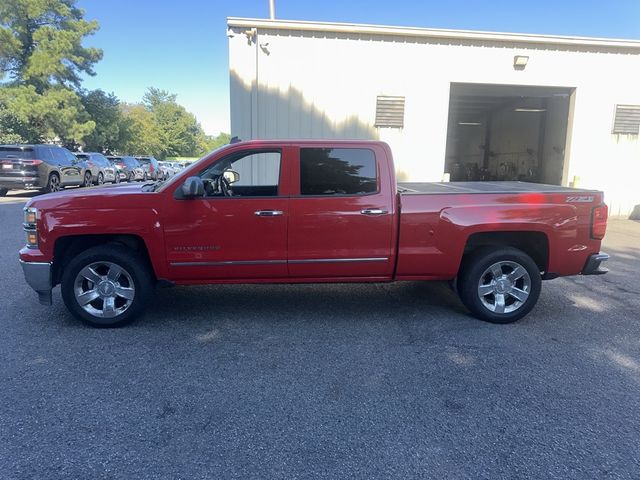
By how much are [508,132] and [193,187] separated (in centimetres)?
1965

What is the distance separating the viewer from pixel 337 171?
480 cm

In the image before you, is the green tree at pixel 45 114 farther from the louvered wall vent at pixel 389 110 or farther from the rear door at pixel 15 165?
the louvered wall vent at pixel 389 110

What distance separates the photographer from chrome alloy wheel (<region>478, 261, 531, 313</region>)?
4898mm

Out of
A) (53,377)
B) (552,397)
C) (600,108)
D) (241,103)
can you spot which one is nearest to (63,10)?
(241,103)

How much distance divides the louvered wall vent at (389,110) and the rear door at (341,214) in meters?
7.12

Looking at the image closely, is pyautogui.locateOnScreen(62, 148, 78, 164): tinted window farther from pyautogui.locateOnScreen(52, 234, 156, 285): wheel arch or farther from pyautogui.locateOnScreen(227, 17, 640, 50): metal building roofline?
pyautogui.locateOnScreen(52, 234, 156, 285): wheel arch

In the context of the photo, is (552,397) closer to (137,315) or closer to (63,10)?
(137,315)

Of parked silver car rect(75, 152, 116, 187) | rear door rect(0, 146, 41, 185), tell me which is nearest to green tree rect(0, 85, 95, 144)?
parked silver car rect(75, 152, 116, 187)

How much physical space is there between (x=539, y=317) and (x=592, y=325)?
51 centimetres

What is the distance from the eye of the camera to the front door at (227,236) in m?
4.56

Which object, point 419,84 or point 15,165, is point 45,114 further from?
point 419,84

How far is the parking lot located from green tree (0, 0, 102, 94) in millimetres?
33501

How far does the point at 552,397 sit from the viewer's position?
11.1 ft

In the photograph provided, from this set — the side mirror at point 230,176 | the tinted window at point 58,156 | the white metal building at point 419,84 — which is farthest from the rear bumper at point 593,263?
the tinted window at point 58,156
